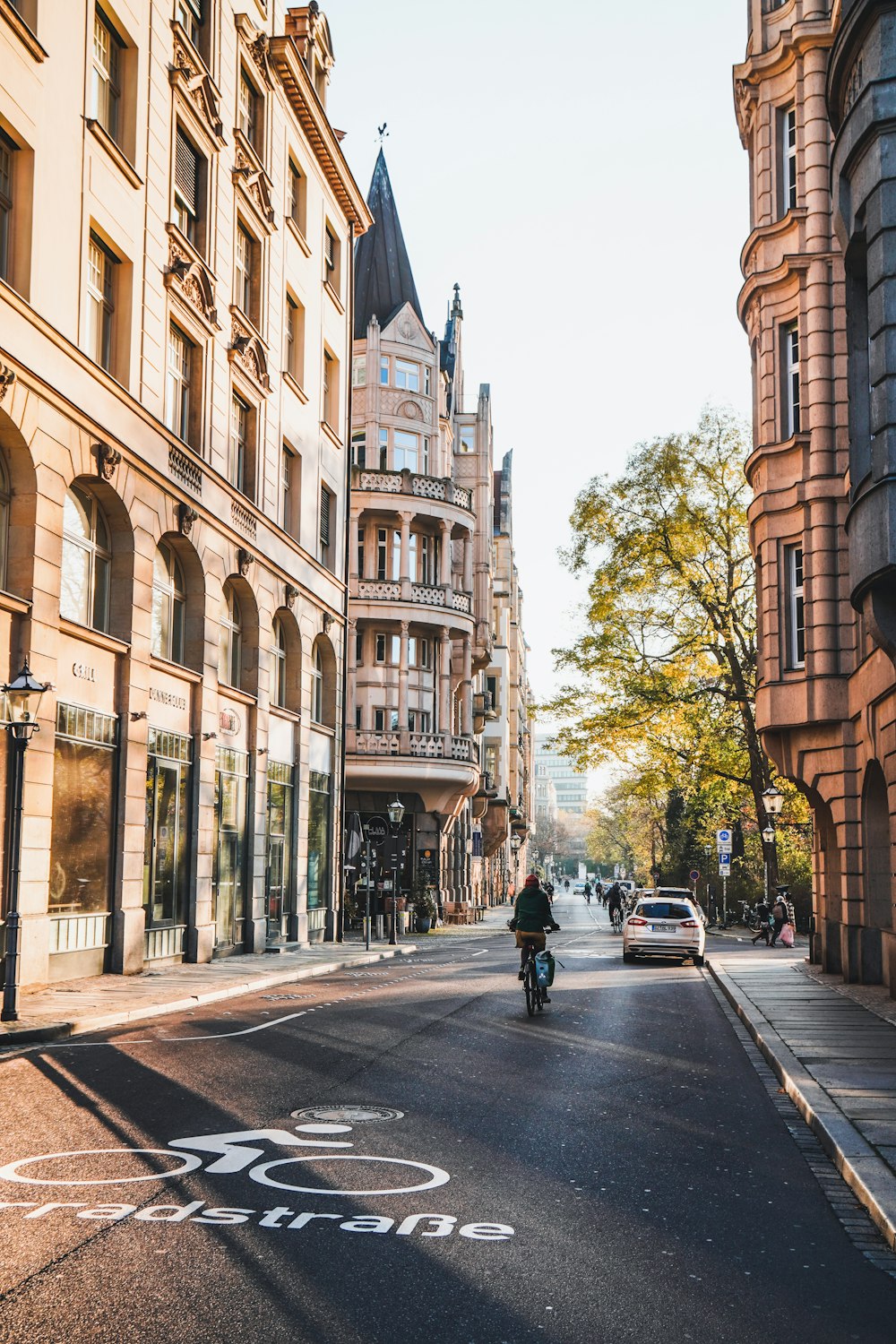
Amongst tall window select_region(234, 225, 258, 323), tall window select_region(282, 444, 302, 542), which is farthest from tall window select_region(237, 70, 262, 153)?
tall window select_region(282, 444, 302, 542)

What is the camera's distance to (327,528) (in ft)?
125

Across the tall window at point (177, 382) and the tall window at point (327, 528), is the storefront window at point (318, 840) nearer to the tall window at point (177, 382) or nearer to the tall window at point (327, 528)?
the tall window at point (327, 528)

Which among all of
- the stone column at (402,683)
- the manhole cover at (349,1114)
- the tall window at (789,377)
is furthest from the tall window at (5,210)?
the stone column at (402,683)

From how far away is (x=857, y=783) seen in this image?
2419cm

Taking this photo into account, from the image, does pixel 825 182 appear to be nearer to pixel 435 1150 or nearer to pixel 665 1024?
pixel 665 1024

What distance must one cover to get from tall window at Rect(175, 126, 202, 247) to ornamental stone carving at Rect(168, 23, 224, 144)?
0.68 metres

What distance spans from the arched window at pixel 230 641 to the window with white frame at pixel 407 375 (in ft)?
90.4

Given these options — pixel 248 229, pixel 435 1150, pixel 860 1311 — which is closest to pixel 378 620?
pixel 248 229

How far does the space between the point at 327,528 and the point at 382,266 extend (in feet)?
79.2

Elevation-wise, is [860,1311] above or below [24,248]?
below

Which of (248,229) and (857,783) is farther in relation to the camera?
(248,229)

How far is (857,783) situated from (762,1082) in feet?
41.1

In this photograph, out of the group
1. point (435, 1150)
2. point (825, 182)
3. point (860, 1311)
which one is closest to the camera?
point (860, 1311)

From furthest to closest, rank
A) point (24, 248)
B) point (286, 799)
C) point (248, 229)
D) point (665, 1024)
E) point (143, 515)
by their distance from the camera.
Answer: point (286, 799)
point (248, 229)
point (143, 515)
point (24, 248)
point (665, 1024)
